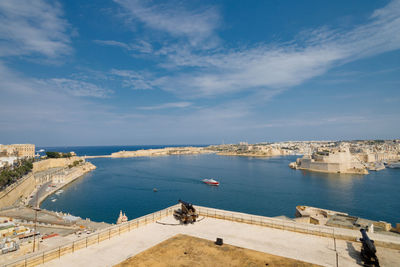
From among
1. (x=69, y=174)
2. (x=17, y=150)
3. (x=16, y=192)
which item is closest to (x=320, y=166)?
(x=69, y=174)

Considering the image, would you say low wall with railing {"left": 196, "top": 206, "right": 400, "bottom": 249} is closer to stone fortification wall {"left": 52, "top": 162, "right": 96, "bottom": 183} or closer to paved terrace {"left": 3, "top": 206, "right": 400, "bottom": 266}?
paved terrace {"left": 3, "top": 206, "right": 400, "bottom": 266}

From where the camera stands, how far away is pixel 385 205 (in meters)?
34.5

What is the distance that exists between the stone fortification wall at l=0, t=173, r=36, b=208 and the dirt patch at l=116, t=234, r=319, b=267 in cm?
3048

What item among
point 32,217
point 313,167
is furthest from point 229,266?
point 313,167

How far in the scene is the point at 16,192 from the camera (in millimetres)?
33594

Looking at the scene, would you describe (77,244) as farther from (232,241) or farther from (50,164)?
(50,164)

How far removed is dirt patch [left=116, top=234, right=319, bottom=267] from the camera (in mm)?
7559

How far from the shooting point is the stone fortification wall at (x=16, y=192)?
29825mm

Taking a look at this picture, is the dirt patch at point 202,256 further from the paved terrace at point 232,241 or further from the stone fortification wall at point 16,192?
the stone fortification wall at point 16,192

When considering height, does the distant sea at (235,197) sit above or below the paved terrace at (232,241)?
below

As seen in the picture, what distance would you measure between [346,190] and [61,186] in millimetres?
56863

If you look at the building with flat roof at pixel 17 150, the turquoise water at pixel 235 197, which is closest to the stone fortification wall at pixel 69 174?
the turquoise water at pixel 235 197

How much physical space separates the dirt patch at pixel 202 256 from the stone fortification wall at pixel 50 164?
60.7 meters

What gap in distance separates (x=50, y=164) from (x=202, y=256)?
244 ft
